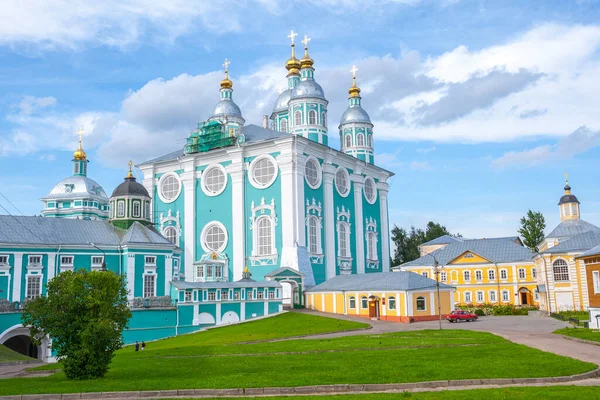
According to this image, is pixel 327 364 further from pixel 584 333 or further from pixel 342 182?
pixel 342 182

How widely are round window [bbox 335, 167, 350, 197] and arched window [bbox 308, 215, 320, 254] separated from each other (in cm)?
512

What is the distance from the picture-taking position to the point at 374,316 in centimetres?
4084

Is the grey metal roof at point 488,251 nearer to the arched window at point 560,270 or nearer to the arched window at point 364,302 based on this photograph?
the arched window at point 560,270

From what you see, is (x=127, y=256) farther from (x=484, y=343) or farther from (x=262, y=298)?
(x=484, y=343)

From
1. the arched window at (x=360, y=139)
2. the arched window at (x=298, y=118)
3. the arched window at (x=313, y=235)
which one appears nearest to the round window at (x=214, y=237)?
the arched window at (x=313, y=235)

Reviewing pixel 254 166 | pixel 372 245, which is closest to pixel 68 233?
pixel 254 166

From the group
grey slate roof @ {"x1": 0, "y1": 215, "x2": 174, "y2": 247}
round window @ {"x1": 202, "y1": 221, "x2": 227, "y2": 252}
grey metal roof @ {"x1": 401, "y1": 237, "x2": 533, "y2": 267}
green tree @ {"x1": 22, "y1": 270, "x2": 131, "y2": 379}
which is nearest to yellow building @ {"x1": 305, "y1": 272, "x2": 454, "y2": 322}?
round window @ {"x1": 202, "y1": 221, "x2": 227, "y2": 252}

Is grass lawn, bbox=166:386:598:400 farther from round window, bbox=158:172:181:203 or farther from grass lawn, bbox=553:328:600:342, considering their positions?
round window, bbox=158:172:181:203

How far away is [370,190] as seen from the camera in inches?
2359

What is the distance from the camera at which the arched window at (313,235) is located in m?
49.3

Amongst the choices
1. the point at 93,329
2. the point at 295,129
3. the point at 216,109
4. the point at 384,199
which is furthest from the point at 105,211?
the point at 93,329

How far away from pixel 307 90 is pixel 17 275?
28.6 metres

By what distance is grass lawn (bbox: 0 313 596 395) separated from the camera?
15094mm

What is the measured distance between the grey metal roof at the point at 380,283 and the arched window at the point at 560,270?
296 inches
